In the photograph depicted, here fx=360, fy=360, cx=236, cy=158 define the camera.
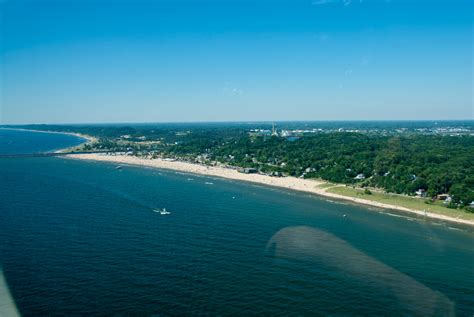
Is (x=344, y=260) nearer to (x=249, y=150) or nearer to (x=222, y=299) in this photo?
(x=222, y=299)

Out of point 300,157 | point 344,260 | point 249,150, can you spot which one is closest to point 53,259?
point 344,260

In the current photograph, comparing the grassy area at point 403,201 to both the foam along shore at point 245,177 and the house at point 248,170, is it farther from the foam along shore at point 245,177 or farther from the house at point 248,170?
the house at point 248,170

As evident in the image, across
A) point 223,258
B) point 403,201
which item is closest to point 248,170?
point 403,201

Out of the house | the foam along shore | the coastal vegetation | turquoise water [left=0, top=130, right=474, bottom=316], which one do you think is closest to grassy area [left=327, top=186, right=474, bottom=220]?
the coastal vegetation

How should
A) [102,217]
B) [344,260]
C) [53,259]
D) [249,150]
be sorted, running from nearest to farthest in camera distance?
[53,259], [344,260], [102,217], [249,150]

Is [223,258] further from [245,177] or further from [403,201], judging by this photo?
[245,177]

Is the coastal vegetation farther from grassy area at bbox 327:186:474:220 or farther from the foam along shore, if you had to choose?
the foam along shore
